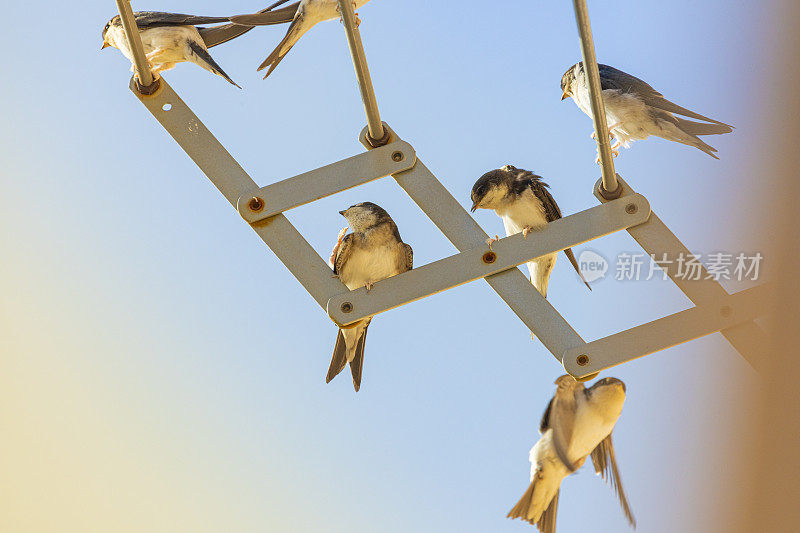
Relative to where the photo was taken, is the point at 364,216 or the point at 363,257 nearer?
the point at 363,257

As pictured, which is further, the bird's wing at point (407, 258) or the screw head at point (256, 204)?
the bird's wing at point (407, 258)

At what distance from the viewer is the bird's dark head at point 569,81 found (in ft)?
7.50

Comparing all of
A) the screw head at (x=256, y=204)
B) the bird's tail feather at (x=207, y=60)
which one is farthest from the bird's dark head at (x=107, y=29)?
the screw head at (x=256, y=204)

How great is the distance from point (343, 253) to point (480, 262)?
2.66ft

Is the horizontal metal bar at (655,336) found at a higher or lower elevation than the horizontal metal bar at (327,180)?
lower

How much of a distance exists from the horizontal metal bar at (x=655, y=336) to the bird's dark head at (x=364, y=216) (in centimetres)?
99

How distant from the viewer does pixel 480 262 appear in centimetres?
101

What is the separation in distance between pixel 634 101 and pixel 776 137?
150 cm

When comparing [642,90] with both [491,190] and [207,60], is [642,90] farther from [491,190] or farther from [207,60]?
[207,60]

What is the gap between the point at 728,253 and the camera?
101cm

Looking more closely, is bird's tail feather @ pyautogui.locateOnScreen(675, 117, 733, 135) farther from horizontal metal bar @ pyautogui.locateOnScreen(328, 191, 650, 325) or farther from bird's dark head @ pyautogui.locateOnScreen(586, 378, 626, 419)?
horizontal metal bar @ pyautogui.locateOnScreen(328, 191, 650, 325)

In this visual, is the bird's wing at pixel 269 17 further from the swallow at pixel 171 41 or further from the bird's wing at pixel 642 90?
the bird's wing at pixel 642 90

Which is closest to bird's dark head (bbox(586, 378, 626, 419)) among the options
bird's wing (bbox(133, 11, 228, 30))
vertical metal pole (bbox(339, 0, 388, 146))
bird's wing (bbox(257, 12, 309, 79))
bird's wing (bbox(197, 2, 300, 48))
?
vertical metal pole (bbox(339, 0, 388, 146))

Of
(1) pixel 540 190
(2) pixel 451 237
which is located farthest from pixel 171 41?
(2) pixel 451 237
